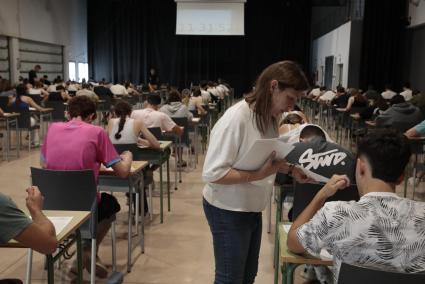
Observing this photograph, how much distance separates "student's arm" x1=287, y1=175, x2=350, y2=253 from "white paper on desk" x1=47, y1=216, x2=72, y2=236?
104cm

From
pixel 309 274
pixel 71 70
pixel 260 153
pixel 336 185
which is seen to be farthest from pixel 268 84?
pixel 71 70

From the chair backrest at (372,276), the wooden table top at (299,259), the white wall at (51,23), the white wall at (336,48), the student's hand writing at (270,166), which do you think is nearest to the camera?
the chair backrest at (372,276)

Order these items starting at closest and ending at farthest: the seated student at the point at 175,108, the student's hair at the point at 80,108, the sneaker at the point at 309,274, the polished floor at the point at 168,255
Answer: the student's hair at the point at 80,108 → the sneaker at the point at 309,274 → the polished floor at the point at 168,255 → the seated student at the point at 175,108

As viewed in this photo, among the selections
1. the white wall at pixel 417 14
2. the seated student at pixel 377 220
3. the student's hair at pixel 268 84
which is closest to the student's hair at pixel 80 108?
the student's hair at pixel 268 84

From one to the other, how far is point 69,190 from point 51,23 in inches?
667

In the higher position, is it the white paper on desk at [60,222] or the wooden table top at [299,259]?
the white paper on desk at [60,222]

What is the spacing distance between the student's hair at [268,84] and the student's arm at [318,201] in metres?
0.40

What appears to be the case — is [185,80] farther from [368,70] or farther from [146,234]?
[146,234]

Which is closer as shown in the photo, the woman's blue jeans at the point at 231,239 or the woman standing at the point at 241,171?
the woman standing at the point at 241,171

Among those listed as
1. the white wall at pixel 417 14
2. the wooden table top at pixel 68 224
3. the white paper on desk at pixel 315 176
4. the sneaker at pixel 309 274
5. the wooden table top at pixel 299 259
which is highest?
the white wall at pixel 417 14

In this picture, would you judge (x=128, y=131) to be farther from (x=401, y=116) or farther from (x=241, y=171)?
(x=401, y=116)

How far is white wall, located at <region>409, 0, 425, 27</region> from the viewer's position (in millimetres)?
13148

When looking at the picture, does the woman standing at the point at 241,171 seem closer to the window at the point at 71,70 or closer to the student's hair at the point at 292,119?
the student's hair at the point at 292,119

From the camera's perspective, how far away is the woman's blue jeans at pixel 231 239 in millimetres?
2023
